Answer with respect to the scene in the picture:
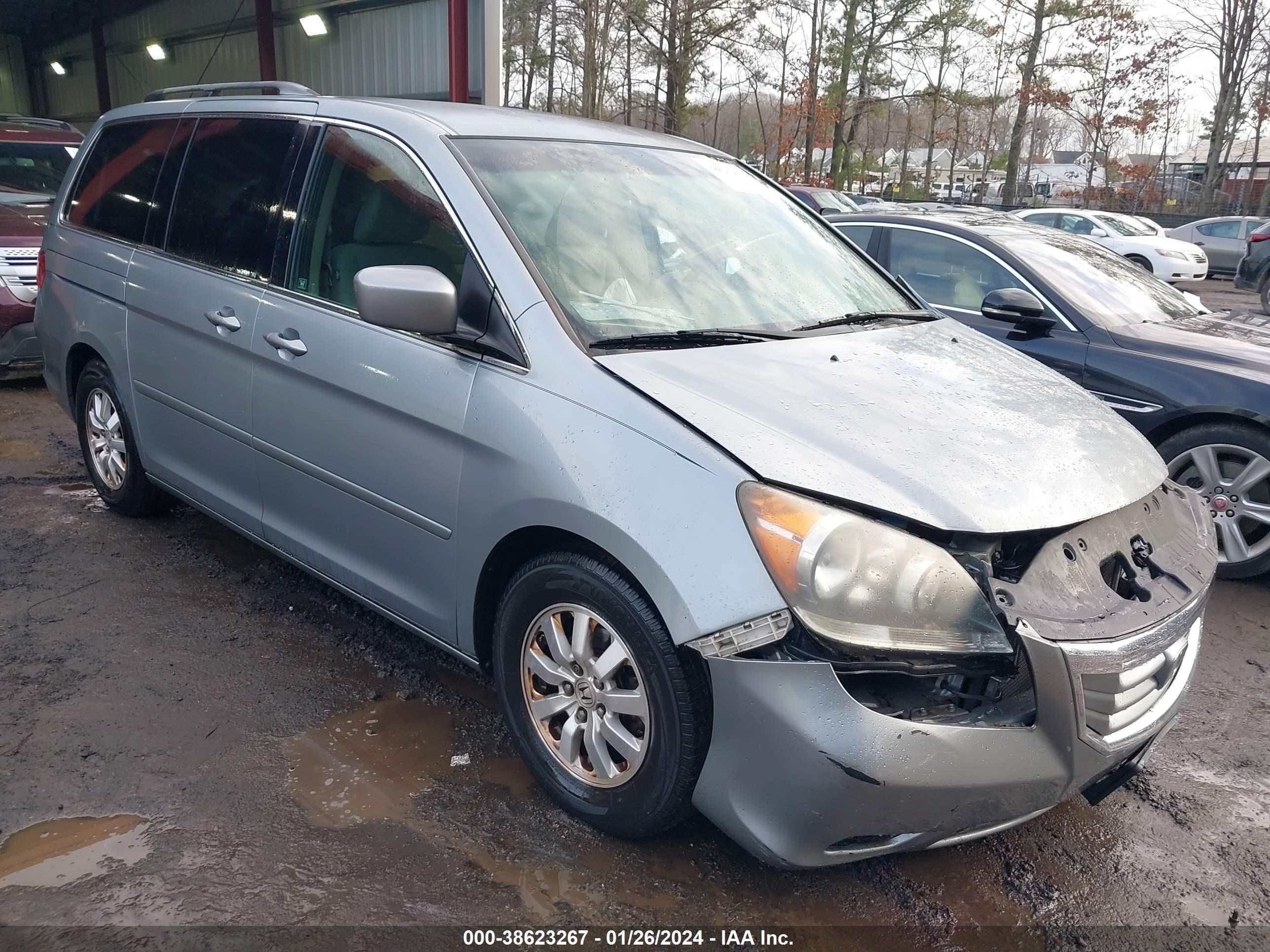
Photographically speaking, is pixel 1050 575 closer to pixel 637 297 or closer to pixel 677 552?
pixel 677 552

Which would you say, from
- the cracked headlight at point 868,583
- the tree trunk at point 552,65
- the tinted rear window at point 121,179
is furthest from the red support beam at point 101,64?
the cracked headlight at point 868,583

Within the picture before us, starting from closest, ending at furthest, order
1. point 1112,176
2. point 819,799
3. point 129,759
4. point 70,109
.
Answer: point 819,799 < point 129,759 < point 70,109 < point 1112,176

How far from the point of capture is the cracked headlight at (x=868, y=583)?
1996 mm

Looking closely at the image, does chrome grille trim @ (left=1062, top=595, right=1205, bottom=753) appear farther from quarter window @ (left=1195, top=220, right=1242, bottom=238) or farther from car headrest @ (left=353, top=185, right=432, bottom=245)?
quarter window @ (left=1195, top=220, right=1242, bottom=238)

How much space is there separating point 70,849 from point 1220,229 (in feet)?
80.8

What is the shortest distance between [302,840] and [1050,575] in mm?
1934

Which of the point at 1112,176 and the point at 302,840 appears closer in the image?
the point at 302,840

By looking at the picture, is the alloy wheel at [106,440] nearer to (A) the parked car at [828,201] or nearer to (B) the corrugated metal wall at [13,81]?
(A) the parked car at [828,201]

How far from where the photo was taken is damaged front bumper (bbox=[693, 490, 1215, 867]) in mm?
1975

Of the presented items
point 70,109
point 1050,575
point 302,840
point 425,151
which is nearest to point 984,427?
point 1050,575

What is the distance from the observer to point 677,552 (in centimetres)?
210

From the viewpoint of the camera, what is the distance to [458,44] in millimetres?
10164

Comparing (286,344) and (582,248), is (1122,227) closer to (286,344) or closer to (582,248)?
(582,248)

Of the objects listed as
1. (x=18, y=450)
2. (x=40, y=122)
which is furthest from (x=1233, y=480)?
(x=40, y=122)
